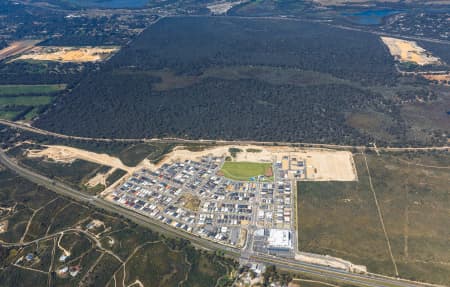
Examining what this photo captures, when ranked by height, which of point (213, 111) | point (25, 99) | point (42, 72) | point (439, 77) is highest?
point (439, 77)

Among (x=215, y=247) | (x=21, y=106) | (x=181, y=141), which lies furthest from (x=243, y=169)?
(x=21, y=106)

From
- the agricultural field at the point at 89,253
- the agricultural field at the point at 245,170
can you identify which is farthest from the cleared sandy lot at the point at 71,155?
the agricultural field at the point at 245,170

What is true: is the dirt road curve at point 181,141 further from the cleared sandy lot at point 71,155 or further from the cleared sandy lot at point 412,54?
the cleared sandy lot at point 412,54

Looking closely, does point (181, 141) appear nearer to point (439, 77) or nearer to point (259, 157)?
point (259, 157)

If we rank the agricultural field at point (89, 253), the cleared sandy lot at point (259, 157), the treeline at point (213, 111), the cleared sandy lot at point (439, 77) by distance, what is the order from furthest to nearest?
the cleared sandy lot at point (439, 77), the treeline at point (213, 111), the cleared sandy lot at point (259, 157), the agricultural field at point (89, 253)

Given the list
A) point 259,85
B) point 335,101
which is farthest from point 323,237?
point 259,85

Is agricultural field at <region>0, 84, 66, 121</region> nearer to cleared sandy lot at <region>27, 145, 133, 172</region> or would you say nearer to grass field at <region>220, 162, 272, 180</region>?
cleared sandy lot at <region>27, 145, 133, 172</region>

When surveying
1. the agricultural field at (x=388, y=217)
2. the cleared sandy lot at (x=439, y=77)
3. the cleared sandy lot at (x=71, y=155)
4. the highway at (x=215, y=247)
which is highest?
the cleared sandy lot at (x=439, y=77)

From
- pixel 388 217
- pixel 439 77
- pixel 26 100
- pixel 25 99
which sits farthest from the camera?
pixel 439 77

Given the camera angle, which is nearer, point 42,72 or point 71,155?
point 71,155
